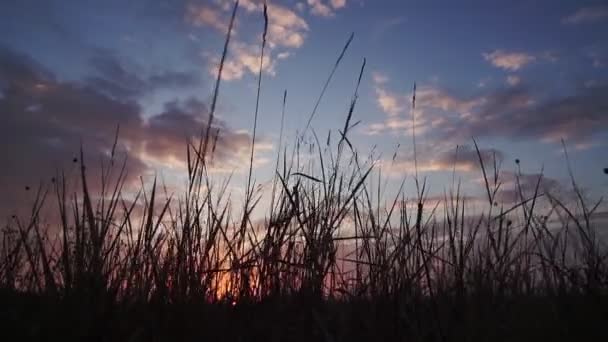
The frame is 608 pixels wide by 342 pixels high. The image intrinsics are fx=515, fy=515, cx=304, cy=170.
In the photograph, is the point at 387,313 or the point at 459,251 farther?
the point at 459,251

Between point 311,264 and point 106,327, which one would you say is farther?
point 311,264

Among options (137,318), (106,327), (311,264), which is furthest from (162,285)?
(311,264)

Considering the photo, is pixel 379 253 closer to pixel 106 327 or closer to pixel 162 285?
pixel 162 285

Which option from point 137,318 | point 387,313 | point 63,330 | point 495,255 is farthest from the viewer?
point 495,255

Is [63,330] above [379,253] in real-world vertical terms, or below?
below

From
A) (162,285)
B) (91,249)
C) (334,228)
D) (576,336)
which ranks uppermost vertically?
(334,228)

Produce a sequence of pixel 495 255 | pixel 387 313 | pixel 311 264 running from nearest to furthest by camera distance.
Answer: pixel 387 313 → pixel 311 264 → pixel 495 255

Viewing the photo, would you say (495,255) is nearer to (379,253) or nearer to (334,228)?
(379,253)

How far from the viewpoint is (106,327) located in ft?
5.42

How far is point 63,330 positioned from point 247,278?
959 millimetres

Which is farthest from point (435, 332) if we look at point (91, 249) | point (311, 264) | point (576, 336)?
point (91, 249)

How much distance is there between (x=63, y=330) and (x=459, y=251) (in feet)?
6.89

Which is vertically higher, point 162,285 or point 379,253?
point 379,253

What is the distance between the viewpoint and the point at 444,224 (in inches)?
129
